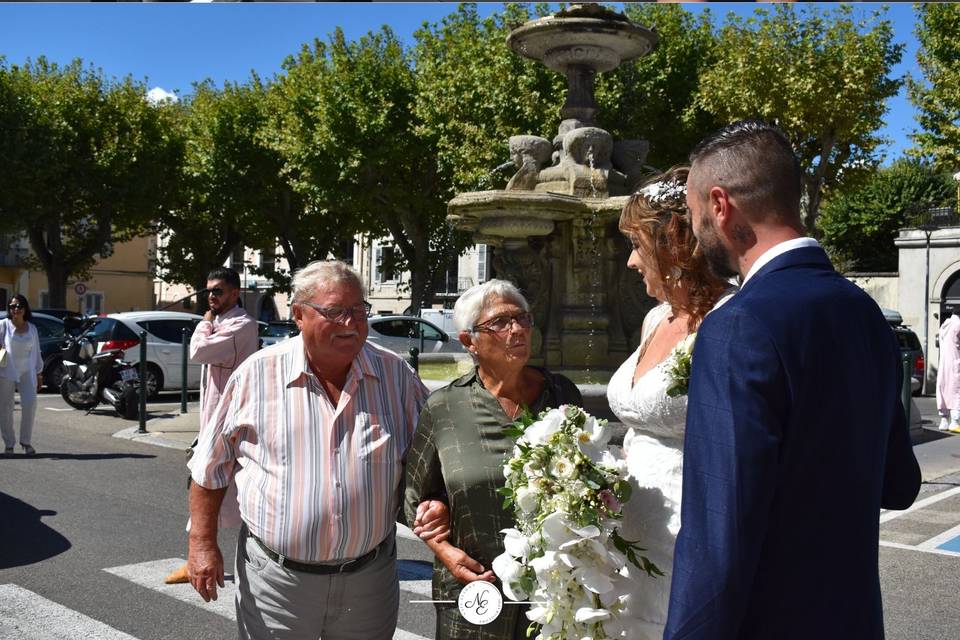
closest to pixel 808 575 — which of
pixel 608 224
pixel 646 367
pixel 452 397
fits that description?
pixel 646 367

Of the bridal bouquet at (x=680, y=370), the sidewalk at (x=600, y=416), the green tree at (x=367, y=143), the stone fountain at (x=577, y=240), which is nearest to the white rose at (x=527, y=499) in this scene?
the bridal bouquet at (x=680, y=370)

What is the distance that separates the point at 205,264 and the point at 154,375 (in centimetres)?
Answer: 2727

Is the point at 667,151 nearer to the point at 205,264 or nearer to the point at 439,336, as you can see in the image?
the point at 439,336

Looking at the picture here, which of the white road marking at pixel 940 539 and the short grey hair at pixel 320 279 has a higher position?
the short grey hair at pixel 320 279

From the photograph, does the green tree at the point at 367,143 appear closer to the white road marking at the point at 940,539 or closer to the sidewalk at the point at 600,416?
the sidewalk at the point at 600,416

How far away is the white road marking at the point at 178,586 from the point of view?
6012mm

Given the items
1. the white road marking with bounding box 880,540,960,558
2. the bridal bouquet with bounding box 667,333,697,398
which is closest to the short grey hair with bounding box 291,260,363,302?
the bridal bouquet with bounding box 667,333,697,398

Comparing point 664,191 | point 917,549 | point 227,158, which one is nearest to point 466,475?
point 664,191

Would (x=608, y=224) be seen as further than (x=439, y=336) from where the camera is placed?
No

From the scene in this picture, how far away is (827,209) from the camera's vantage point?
2093 inches

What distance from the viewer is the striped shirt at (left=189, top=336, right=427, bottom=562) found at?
353cm

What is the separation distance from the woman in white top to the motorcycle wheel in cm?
456

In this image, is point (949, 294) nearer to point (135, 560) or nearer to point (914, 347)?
point (914, 347)

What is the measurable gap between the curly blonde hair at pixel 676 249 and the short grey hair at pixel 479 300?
746mm
